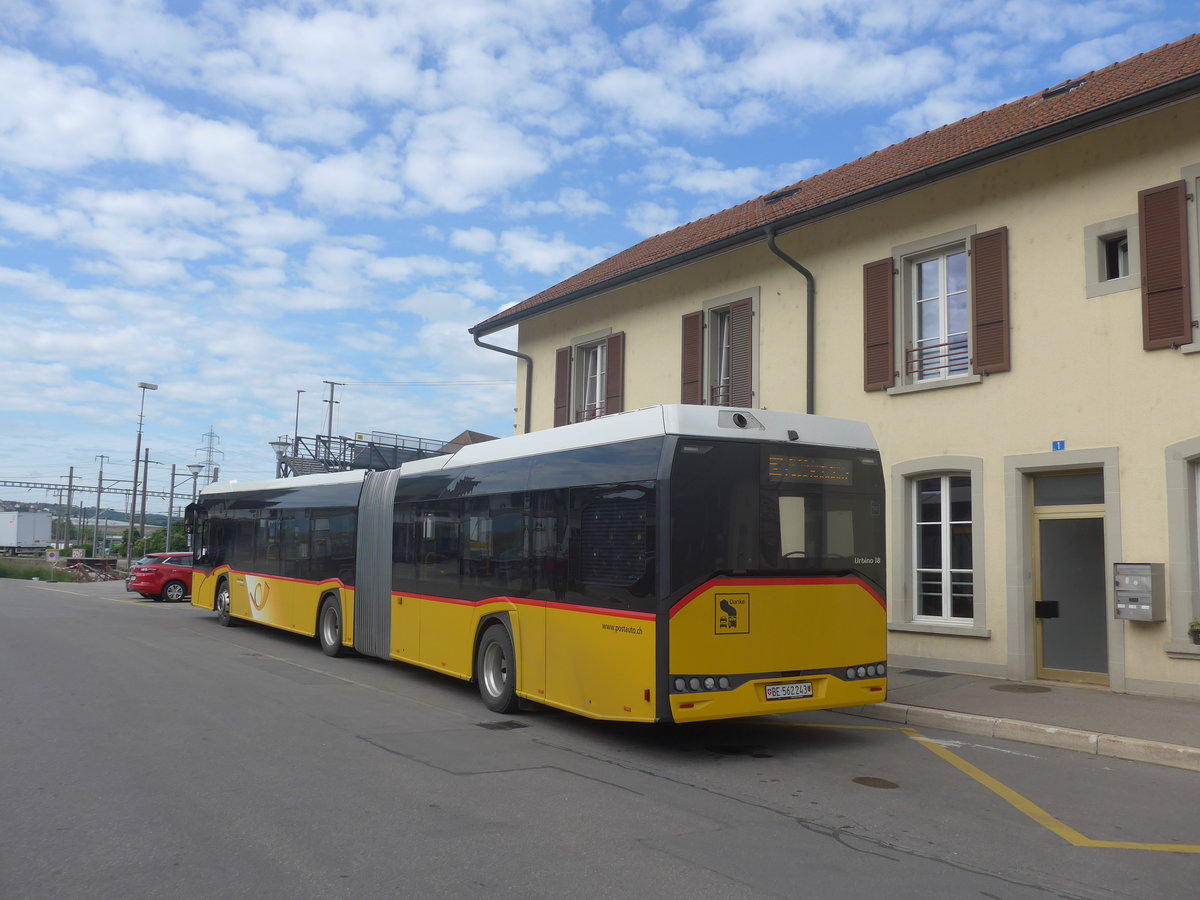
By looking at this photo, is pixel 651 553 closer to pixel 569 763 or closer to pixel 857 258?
pixel 569 763

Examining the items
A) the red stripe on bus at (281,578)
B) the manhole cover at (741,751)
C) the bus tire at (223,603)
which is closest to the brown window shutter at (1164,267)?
the manhole cover at (741,751)

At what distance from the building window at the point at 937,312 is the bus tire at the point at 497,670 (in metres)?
6.50

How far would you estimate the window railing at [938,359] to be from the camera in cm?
1295

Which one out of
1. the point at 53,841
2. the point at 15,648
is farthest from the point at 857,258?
the point at 15,648

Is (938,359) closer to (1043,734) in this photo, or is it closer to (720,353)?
(720,353)

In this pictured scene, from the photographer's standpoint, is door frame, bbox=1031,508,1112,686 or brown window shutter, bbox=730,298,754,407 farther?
brown window shutter, bbox=730,298,754,407

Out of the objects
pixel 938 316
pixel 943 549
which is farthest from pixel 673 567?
pixel 938 316

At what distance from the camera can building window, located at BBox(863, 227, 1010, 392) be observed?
1240 centimetres

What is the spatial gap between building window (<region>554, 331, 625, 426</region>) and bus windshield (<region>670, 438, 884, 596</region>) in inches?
411

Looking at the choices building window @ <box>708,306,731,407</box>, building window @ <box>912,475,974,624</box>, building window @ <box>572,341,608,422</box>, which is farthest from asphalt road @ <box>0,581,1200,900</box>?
building window @ <box>572,341,608,422</box>

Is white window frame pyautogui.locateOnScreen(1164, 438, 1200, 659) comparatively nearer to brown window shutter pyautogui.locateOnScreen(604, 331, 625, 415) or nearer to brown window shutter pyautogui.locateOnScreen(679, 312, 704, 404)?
brown window shutter pyautogui.locateOnScreen(679, 312, 704, 404)

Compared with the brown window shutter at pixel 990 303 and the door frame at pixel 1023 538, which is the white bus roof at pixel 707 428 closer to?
the door frame at pixel 1023 538

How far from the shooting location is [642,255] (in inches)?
794

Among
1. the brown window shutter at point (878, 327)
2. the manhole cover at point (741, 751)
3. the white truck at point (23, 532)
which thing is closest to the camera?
the manhole cover at point (741, 751)
